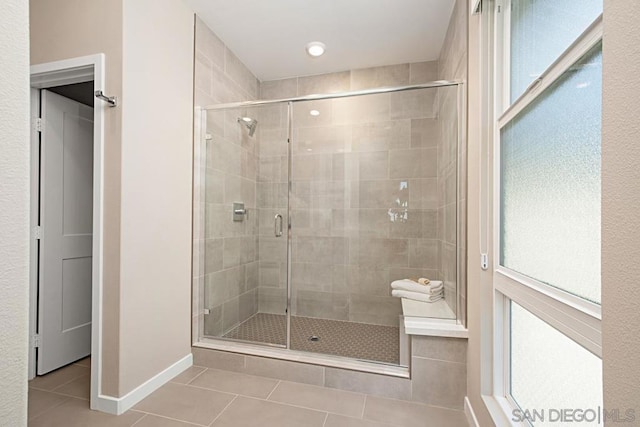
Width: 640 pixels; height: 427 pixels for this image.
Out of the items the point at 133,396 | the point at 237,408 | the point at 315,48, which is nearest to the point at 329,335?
the point at 237,408

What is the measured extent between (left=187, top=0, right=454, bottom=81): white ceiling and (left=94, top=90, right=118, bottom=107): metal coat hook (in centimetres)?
105

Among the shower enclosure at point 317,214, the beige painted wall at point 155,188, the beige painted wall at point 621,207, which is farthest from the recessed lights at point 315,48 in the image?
the beige painted wall at point 621,207

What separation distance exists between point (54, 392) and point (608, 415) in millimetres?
2663

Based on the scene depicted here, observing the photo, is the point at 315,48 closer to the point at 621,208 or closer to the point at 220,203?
the point at 220,203

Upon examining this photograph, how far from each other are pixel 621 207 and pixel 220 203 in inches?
94.2

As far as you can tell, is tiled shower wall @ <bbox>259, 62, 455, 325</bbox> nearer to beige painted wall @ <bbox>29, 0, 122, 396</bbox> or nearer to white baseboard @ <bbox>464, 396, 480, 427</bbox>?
white baseboard @ <bbox>464, 396, 480, 427</bbox>

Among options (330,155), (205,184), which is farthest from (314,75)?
(205,184)

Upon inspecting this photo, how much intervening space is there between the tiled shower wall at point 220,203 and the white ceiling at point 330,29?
227 millimetres

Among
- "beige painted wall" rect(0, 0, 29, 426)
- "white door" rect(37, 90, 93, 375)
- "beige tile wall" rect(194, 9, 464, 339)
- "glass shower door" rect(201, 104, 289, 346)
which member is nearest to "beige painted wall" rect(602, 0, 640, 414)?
"beige painted wall" rect(0, 0, 29, 426)

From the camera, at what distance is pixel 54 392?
6.00ft

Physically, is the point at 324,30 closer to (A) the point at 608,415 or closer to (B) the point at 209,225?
(B) the point at 209,225

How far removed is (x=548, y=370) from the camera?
0.94 m

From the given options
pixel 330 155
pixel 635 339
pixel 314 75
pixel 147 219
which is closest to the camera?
pixel 635 339

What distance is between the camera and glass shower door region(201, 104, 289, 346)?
7.84 feet
